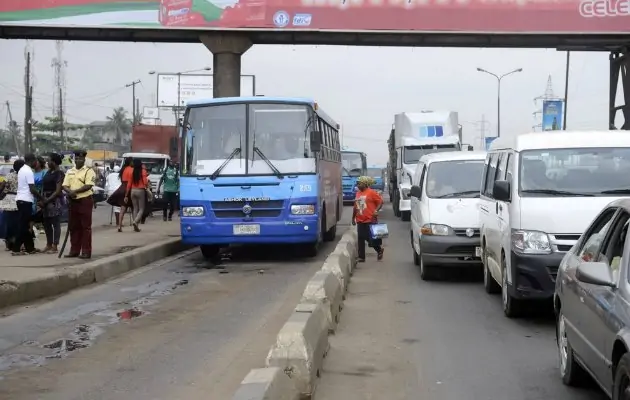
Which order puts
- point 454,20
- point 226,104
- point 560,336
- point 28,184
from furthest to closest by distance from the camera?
point 454,20 → point 226,104 → point 28,184 → point 560,336

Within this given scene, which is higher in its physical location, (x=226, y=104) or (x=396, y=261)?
(x=226, y=104)

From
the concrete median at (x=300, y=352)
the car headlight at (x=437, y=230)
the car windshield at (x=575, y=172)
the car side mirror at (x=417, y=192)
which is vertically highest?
the car windshield at (x=575, y=172)

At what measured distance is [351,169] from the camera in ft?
138

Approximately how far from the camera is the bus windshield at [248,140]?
50.0ft

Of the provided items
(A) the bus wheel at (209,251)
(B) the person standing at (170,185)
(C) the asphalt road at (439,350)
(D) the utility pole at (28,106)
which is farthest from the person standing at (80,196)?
(D) the utility pole at (28,106)

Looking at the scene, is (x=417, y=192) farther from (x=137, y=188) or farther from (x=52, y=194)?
(x=137, y=188)

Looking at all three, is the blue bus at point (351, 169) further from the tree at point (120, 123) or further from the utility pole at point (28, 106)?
the tree at point (120, 123)

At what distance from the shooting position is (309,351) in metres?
6.15

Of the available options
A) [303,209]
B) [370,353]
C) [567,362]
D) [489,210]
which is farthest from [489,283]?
[567,362]

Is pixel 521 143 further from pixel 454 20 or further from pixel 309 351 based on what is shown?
pixel 454 20

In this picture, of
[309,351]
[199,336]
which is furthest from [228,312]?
[309,351]

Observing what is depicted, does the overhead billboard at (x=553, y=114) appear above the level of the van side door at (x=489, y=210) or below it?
above

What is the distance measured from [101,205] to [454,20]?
19137 millimetres

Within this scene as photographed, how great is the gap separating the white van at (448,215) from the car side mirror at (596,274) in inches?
281
